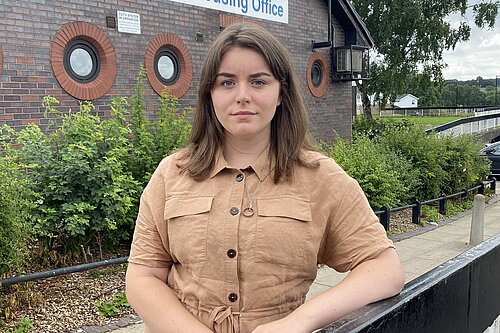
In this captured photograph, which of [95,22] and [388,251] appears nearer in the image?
[388,251]

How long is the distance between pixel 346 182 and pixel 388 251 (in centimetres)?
23

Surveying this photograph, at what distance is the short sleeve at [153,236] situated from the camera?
144cm

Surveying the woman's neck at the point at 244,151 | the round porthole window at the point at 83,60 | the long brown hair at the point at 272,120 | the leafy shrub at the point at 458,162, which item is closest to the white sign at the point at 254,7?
the round porthole window at the point at 83,60

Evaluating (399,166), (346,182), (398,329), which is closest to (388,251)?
(346,182)

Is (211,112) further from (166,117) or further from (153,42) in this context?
(153,42)

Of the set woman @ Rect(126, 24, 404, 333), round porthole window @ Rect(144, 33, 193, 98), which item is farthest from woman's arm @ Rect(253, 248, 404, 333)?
round porthole window @ Rect(144, 33, 193, 98)

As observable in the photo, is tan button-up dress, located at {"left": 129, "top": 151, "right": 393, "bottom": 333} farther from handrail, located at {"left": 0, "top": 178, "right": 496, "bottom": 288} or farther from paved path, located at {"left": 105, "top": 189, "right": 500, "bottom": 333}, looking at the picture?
paved path, located at {"left": 105, "top": 189, "right": 500, "bottom": 333}

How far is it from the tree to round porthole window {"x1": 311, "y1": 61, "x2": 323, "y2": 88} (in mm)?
11533

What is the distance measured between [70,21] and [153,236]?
6275mm

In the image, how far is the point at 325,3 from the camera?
38.5ft

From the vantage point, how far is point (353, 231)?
1389mm

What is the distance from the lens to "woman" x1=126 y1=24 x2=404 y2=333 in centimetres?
131

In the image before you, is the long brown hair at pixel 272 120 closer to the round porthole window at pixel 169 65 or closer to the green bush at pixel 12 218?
the green bush at pixel 12 218

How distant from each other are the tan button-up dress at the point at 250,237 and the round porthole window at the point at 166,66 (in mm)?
7064
